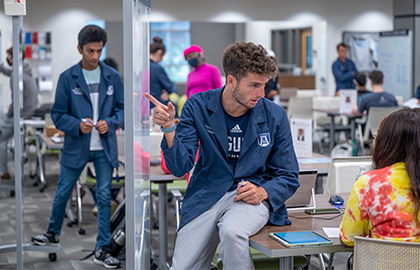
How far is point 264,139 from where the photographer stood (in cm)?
234

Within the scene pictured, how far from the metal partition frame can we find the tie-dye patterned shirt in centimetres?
85

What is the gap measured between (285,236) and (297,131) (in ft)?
6.78

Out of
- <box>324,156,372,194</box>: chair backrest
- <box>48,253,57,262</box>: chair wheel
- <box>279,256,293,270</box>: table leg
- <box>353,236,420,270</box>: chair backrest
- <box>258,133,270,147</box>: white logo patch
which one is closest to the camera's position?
<box>353,236,420,270</box>: chair backrest

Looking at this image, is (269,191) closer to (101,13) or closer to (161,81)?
(161,81)

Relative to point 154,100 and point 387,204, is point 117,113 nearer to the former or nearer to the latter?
point 154,100

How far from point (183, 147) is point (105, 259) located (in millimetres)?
1794

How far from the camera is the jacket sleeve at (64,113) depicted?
3.57 meters

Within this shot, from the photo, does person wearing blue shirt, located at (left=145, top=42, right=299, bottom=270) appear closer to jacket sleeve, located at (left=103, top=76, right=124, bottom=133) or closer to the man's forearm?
the man's forearm

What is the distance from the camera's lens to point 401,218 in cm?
182

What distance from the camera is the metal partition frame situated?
1996 millimetres

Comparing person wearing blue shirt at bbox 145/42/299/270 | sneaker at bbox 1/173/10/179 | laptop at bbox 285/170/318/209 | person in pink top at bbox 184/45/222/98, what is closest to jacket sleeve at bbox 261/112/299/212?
person wearing blue shirt at bbox 145/42/299/270

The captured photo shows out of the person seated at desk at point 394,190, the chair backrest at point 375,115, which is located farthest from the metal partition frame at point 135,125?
the chair backrest at point 375,115

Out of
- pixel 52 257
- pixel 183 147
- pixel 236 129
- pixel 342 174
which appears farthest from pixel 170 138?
pixel 52 257

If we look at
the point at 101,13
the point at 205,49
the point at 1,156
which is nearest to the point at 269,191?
the point at 1,156
